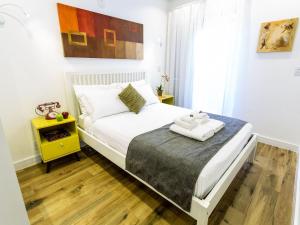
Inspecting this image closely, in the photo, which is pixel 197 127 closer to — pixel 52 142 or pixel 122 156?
pixel 122 156

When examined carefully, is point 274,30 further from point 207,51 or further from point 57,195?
point 57,195

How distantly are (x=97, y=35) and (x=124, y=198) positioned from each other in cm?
228

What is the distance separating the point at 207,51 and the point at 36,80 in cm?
292

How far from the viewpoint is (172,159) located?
1.33m

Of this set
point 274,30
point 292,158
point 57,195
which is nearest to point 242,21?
point 274,30

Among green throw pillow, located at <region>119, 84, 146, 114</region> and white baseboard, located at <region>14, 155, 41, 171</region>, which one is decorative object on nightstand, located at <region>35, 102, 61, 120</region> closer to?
white baseboard, located at <region>14, 155, 41, 171</region>

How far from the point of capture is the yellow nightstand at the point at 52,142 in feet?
6.47

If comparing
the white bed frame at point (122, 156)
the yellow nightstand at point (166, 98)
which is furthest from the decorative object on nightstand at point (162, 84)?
the white bed frame at point (122, 156)

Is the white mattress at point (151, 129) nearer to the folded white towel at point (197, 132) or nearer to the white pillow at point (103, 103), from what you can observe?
the white pillow at point (103, 103)

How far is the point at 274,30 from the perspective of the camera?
2535 millimetres

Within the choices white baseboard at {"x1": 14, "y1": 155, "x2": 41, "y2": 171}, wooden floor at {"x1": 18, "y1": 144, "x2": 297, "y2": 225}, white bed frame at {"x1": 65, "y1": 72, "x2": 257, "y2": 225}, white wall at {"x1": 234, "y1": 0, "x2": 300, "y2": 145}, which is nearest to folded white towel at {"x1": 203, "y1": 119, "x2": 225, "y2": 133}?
white bed frame at {"x1": 65, "y1": 72, "x2": 257, "y2": 225}

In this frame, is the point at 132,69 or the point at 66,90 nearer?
the point at 66,90

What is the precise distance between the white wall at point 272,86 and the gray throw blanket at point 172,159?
151 cm

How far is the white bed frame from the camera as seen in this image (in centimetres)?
118
